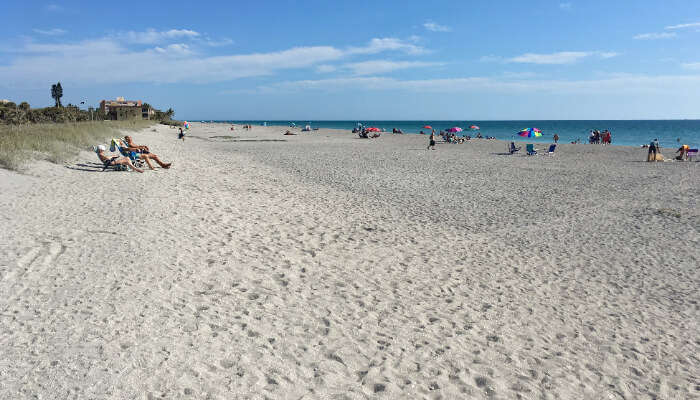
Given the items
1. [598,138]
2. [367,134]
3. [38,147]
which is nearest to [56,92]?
[367,134]

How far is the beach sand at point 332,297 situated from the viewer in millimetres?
3451

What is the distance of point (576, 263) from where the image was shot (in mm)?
6789

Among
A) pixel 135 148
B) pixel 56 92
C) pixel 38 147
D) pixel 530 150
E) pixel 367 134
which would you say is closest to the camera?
pixel 38 147

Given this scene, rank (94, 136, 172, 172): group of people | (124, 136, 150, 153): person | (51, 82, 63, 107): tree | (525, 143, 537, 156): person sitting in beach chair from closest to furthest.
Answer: (94, 136, 172, 172): group of people < (124, 136, 150, 153): person < (525, 143, 537, 156): person sitting in beach chair < (51, 82, 63, 107): tree

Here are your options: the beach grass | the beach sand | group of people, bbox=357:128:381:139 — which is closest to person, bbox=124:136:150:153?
the beach grass

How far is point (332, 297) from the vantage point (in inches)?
198

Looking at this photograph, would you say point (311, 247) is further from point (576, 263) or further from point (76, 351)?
point (576, 263)

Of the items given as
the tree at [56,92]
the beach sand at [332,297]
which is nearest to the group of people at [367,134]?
the beach sand at [332,297]

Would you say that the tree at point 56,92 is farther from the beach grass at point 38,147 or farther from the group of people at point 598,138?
the group of people at point 598,138

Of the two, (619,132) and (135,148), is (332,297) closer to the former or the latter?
(135,148)

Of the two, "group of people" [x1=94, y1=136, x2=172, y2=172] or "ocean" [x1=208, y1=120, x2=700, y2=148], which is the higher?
"ocean" [x1=208, y1=120, x2=700, y2=148]

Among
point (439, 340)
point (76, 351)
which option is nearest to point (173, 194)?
point (76, 351)

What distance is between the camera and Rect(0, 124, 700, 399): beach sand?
3.45 m

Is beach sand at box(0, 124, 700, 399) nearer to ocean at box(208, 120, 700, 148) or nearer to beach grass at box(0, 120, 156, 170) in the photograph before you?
beach grass at box(0, 120, 156, 170)
